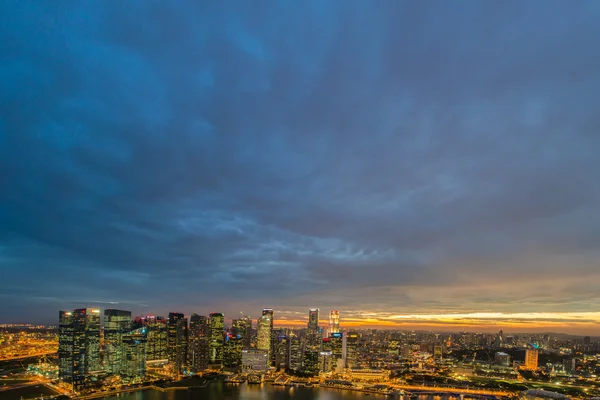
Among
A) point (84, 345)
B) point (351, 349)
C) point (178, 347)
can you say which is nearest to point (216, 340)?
point (178, 347)

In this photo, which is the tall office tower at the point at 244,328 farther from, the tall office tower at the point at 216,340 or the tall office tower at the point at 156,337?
the tall office tower at the point at 156,337

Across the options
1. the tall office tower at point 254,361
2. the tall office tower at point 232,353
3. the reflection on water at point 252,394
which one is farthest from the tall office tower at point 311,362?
the reflection on water at point 252,394

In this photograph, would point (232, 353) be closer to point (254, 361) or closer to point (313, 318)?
point (254, 361)

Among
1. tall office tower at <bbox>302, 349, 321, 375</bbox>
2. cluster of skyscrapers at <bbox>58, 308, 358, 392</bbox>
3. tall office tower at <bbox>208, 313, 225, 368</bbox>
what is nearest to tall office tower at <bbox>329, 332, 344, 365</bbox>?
cluster of skyscrapers at <bbox>58, 308, 358, 392</bbox>

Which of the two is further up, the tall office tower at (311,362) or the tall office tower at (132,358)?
the tall office tower at (132,358)

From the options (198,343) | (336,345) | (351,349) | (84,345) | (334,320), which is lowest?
(351,349)

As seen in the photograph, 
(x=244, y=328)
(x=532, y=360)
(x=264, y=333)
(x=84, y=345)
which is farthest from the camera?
(x=244, y=328)

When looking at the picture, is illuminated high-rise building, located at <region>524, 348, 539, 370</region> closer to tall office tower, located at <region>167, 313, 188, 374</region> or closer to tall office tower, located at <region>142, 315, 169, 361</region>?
tall office tower, located at <region>167, 313, 188, 374</region>

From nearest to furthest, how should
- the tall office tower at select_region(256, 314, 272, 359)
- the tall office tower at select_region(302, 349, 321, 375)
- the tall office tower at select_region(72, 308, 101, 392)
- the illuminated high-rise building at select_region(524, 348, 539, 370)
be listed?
1. the tall office tower at select_region(72, 308, 101, 392)
2. the tall office tower at select_region(302, 349, 321, 375)
3. the tall office tower at select_region(256, 314, 272, 359)
4. the illuminated high-rise building at select_region(524, 348, 539, 370)
